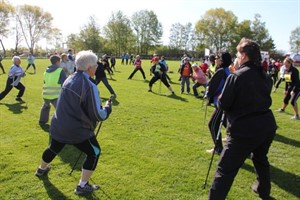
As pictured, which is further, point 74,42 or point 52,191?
point 74,42

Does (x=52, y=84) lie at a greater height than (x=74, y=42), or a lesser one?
lesser

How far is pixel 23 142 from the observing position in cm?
662

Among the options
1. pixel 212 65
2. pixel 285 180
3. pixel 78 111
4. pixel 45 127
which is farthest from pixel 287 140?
pixel 45 127

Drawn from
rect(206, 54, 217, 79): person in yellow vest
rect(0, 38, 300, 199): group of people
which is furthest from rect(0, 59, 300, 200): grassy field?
rect(206, 54, 217, 79): person in yellow vest

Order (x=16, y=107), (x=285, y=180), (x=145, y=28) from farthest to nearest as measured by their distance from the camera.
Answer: (x=145, y=28) → (x=16, y=107) → (x=285, y=180)

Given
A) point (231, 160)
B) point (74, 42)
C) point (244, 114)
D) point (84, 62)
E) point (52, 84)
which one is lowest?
point (231, 160)

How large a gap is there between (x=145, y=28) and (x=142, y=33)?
180cm

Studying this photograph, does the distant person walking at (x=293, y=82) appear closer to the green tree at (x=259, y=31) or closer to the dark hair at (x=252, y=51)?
the dark hair at (x=252, y=51)

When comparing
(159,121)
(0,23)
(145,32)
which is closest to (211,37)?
(145,32)

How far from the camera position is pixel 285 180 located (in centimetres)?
519

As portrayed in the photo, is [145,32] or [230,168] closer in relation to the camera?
[230,168]

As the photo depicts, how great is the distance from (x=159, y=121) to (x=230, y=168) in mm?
5527

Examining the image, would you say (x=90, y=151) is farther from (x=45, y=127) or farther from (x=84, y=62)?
(x=45, y=127)

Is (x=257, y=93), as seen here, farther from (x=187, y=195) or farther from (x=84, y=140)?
(x=84, y=140)
